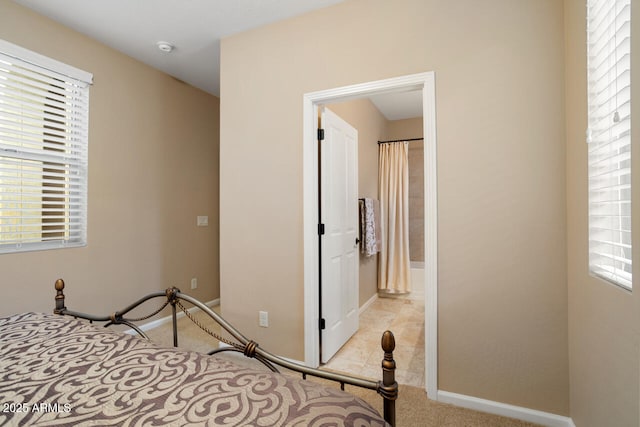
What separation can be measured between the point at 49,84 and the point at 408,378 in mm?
3631

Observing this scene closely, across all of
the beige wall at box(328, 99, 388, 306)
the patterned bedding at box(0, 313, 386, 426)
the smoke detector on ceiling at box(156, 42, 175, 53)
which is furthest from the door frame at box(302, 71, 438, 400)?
the smoke detector on ceiling at box(156, 42, 175, 53)

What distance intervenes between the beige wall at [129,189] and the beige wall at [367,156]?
1.91 m

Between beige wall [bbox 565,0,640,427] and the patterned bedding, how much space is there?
92 centimetres

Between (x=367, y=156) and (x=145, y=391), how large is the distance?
11.9 feet

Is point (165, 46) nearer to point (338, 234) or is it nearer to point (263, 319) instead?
point (338, 234)

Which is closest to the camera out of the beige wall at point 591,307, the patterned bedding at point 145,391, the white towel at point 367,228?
the patterned bedding at point 145,391

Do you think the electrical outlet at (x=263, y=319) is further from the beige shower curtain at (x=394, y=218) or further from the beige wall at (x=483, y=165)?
the beige shower curtain at (x=394, y=218)

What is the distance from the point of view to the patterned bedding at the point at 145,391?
2.58 feet

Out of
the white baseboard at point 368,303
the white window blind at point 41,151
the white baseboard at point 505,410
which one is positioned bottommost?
the white baseboard at point 368,303

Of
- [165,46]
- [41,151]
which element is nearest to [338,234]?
[165,46]

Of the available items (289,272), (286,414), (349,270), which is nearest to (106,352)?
(286,414)

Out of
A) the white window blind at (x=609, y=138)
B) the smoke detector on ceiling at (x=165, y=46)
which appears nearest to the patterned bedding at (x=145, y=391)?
the white window blind at (x=609, y=138)

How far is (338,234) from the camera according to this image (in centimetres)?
277

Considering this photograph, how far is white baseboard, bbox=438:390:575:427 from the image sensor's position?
170 centimetres
